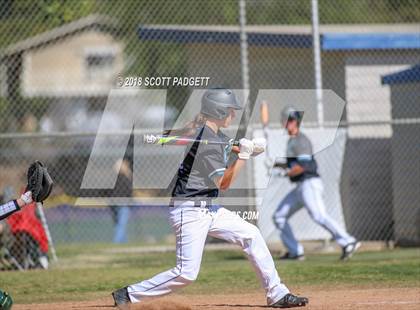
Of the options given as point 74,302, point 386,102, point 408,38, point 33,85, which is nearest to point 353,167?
point 386,102

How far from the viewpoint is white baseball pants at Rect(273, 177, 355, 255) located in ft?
45.3

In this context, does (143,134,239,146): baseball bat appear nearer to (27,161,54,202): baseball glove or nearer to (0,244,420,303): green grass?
(27,161,54,202): baseball glove

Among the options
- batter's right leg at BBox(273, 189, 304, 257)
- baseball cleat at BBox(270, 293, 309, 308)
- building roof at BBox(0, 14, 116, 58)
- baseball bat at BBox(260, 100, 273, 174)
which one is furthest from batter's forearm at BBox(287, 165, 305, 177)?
baseball cleat at BBox(270, 293, 309, 308)

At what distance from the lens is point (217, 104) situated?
8.64 m

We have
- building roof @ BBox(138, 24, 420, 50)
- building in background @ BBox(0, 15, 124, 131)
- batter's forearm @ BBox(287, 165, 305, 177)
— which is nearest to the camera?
batter's forearm @ BBox(287, 165, 305, 177)

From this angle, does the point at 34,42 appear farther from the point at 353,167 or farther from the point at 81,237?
the point at 353,167

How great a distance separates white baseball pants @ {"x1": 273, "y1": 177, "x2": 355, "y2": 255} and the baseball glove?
6.73m

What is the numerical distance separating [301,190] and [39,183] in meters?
6.91

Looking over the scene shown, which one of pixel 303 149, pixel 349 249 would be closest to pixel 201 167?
pixel 303 149

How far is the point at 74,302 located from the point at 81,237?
10932 mm

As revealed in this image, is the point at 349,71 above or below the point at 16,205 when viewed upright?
above

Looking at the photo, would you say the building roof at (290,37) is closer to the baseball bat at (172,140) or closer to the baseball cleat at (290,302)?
the baseball bat at (172,140)

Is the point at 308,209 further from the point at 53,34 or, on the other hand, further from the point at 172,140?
the point at 53,34

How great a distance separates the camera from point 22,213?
46.5 feet
